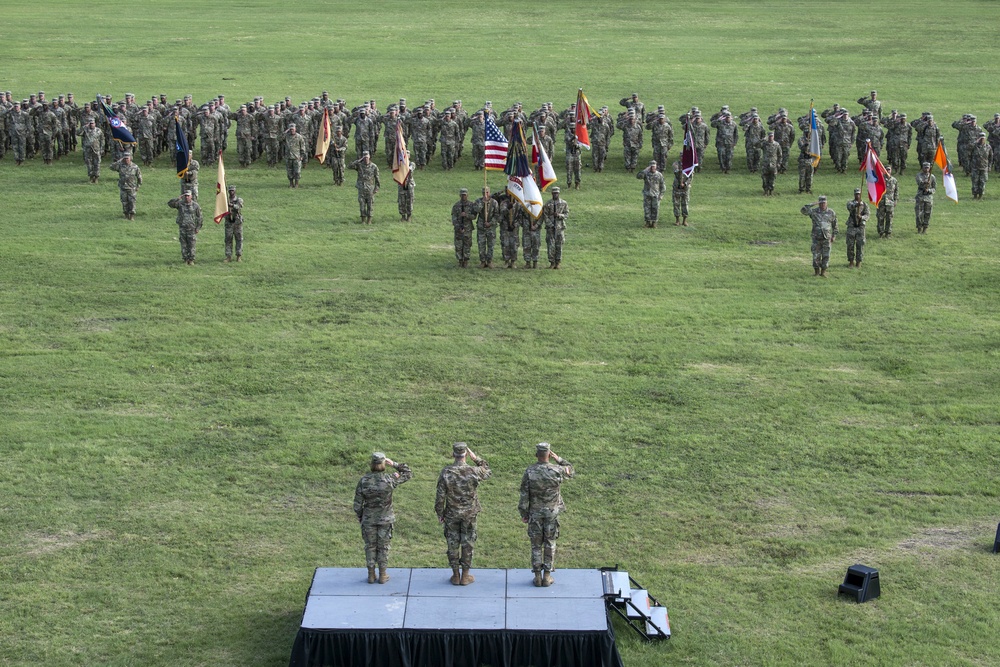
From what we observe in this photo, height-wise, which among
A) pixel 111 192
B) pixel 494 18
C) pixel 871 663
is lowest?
pixel 871 663

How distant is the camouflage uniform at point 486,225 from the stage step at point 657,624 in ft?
50.8

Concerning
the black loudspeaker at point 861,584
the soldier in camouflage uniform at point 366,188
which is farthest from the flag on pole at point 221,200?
the black loudspeaker at point 861,584

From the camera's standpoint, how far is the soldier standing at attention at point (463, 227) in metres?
30.0

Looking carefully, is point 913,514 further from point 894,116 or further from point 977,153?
point 894,116

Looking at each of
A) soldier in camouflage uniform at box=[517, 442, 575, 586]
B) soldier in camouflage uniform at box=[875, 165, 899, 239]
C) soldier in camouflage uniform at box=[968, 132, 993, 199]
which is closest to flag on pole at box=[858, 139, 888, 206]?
soldier in camouflage uniform at box=[875, 165, 899, 239]

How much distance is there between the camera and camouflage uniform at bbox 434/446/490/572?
624 inches

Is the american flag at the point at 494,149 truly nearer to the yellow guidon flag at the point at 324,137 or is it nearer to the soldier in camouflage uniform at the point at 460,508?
the yellow guidon flag at the point at 324,137

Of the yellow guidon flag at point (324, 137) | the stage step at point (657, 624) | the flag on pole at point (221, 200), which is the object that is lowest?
the stage step at point (657, 624)

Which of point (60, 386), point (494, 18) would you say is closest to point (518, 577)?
point (60, 386)

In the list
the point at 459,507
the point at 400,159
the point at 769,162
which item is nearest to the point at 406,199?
the point at 400,159

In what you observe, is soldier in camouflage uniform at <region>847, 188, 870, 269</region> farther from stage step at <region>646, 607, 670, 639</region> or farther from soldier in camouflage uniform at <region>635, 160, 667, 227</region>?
stage step at <region>646, 607, 670, 639</region>

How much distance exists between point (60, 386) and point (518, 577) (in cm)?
1088

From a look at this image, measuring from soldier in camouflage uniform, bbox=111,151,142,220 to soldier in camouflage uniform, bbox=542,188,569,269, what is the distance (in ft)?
34.8

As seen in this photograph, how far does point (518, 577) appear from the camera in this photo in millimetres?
16047
